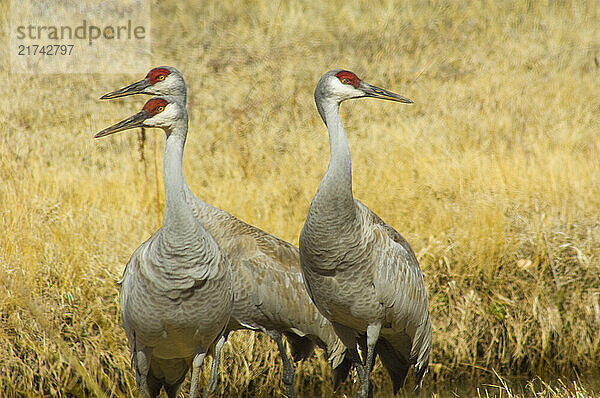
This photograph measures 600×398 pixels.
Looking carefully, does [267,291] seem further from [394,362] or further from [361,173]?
[361,173]

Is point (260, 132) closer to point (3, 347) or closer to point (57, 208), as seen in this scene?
point (57, 208)

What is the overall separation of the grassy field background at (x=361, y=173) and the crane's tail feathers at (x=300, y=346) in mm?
224

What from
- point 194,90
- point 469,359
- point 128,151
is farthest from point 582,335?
point 194,90

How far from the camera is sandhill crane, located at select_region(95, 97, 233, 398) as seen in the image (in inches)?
126

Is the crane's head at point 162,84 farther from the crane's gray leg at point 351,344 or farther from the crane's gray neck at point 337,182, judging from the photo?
the crane's gray leg at point 351,344

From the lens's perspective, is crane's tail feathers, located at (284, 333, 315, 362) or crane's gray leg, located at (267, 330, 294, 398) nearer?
crane's gray leg, located at (267, 330, 294, 398)

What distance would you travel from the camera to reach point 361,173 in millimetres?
6867

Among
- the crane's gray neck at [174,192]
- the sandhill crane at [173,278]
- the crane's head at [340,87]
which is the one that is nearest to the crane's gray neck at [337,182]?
the crane's head at [340,87]

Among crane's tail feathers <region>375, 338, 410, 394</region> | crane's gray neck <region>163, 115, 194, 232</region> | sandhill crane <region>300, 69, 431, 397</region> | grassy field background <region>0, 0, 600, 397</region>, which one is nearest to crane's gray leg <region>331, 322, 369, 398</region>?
sandhill crane <region>300, 69, 431, 397</region>

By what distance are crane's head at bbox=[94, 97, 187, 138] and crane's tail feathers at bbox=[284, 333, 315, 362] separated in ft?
5.83

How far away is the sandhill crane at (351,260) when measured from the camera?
11.9 feet

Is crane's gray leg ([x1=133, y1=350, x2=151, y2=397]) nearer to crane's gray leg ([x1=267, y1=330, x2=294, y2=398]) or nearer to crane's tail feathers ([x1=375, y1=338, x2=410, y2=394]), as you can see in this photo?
crane's gray leg ([x1=267, y1=330, x2=294, y2=398])

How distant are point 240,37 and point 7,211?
5.40m

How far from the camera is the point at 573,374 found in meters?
4.97
